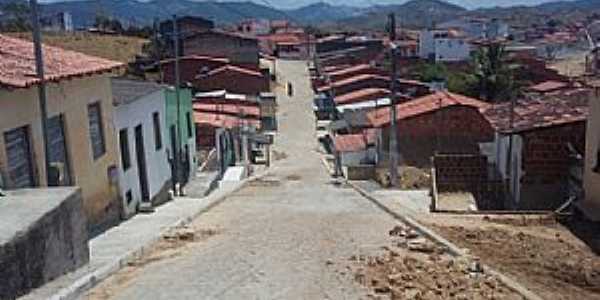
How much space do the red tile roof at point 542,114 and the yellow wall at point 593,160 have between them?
271 centimetres

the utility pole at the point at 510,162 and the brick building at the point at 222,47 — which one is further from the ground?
the brick building at the point at 222,47

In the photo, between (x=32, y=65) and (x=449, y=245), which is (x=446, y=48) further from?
(x=449, y=245)

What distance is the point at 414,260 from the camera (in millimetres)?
10555

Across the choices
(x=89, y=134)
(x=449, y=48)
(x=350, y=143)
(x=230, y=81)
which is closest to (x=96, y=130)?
(x=89, y=134)

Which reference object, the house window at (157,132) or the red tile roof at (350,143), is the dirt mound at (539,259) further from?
the red tile roof at (350,143)

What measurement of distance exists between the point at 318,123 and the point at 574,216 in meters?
42.2

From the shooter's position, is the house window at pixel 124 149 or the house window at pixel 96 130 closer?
the house window at pixel 96 130

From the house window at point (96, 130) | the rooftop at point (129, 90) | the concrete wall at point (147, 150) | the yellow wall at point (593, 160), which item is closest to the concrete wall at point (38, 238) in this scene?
the house window at point (96, 130)

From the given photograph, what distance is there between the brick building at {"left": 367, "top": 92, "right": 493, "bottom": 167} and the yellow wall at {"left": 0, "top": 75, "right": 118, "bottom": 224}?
63.3 feet

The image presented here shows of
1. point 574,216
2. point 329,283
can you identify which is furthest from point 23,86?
point 574,216

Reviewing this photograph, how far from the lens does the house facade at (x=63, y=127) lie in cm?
1209

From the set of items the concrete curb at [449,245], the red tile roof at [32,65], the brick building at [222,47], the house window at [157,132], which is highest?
the brick building at [222,47]

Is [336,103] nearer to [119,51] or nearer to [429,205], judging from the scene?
[119,51]

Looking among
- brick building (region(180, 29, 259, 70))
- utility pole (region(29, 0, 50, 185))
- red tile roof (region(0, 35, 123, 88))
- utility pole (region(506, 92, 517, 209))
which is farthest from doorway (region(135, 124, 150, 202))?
brick building (region(180, 29, 259, 70))
